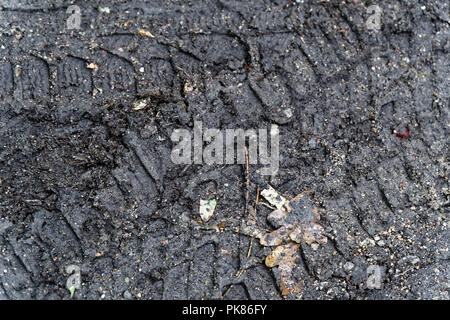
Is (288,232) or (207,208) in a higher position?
(207,208)

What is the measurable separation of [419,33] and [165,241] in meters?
1.51

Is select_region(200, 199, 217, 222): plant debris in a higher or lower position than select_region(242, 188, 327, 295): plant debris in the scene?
higher

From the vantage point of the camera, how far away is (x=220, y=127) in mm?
2207

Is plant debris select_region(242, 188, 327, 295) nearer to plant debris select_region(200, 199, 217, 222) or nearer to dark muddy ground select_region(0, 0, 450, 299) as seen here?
dark muddy ground select_region(0, 0, 450, 299)

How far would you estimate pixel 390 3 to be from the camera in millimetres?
2205

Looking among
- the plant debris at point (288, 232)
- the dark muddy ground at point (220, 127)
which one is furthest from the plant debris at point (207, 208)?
the plant debris at point (288, 232)

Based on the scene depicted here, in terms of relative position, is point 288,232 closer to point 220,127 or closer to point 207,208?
point 207,208

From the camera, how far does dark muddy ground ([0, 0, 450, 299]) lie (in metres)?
2.17

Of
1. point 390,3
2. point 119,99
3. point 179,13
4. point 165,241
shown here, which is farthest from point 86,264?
point 390,3

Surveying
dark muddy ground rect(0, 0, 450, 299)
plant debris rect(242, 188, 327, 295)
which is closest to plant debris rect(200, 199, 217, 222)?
dark muddy ground rect(0, 0, 450, 299)

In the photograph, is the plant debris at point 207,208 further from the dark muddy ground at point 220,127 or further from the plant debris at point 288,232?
the plant debris at point 288,232

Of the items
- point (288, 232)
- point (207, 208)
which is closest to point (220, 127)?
point (207, 208)

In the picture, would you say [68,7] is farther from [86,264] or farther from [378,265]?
[378,265]

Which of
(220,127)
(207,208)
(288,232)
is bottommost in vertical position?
(288,232)
